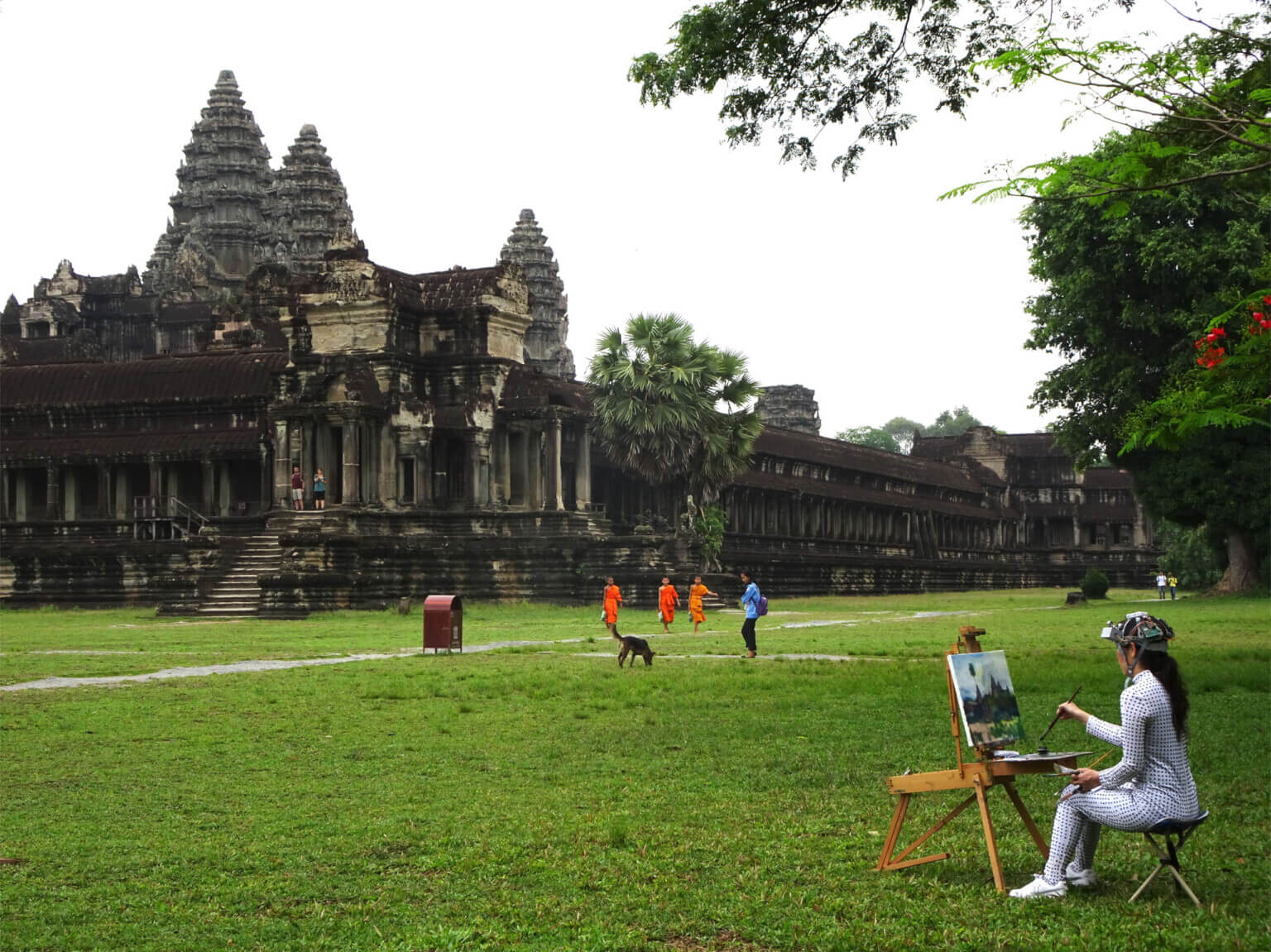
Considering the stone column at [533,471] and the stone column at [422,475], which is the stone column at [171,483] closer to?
the stone column at [422,475]

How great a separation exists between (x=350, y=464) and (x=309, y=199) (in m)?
37.4

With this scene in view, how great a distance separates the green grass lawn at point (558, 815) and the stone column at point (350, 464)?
2206 centimetres

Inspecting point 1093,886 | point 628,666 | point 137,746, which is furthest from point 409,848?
point 628,666

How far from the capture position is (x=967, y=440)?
307 feet

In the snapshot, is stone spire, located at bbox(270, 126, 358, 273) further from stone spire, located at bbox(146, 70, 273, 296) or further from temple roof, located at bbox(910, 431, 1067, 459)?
temple roof, located at bbox(910, 431, 1067, 459)

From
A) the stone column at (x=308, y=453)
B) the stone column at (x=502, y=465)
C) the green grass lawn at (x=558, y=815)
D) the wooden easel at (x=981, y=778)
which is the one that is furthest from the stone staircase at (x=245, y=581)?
the wooden easel at (x=981, y=778)

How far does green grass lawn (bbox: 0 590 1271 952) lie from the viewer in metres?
7.53

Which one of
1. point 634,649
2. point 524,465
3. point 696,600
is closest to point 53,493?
point 524,465

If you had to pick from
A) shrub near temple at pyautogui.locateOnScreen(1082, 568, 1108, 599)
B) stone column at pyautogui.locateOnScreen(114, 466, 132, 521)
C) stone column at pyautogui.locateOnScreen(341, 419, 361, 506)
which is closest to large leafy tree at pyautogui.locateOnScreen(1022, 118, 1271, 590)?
shrub near temple at pyautogui.locateOnScreen(1082, 568, 1108, 599)

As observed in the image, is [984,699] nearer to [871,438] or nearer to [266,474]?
[266,474]

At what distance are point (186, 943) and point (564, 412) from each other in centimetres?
3817

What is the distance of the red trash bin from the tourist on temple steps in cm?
1728

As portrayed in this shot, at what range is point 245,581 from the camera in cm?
3934

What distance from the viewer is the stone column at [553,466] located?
44.9 m
